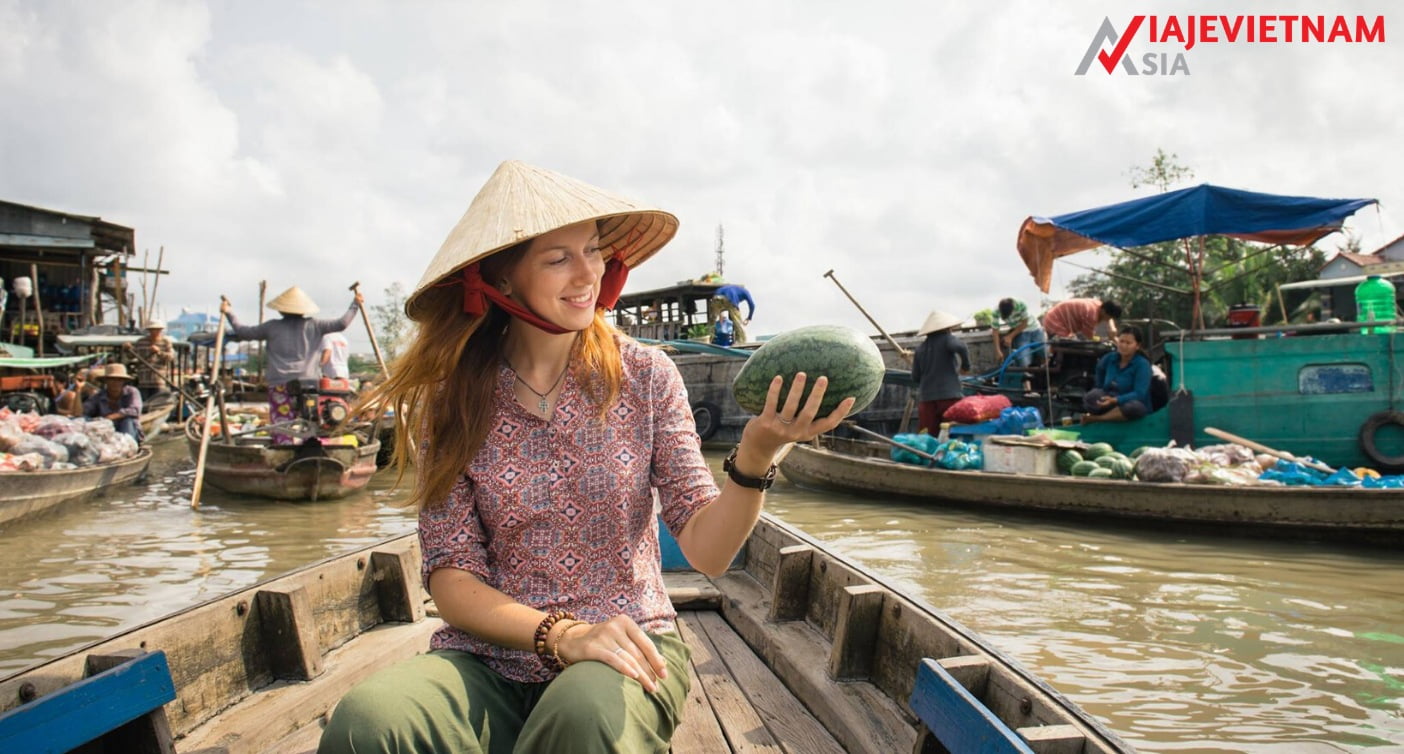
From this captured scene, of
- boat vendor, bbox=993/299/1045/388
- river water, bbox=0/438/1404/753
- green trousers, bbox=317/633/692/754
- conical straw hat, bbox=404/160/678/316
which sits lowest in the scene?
river water, bbox=0/438/1404/753

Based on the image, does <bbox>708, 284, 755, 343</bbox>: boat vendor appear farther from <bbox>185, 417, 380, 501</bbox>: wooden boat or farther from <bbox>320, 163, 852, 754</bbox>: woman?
<bbox>320, 163, 852, 754</bbox>: woman

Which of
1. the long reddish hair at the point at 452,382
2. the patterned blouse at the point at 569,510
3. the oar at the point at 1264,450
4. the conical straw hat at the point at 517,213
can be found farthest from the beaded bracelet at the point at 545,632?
the oar at the point at 1264,450

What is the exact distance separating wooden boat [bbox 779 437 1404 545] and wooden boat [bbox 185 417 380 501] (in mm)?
5695

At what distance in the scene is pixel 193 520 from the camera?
28.0 feet

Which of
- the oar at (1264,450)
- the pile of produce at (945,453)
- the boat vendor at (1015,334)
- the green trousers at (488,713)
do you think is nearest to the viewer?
the green trousers at (488,713)

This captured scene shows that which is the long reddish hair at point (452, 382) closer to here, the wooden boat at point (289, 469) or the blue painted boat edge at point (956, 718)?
the blue painted boat edge at point (956, 718)

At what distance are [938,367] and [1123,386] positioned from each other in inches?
68.6

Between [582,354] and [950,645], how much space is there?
1.17m

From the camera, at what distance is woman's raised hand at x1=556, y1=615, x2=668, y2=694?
4.71 feet

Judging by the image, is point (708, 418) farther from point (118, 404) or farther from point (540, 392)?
point (540, 392)

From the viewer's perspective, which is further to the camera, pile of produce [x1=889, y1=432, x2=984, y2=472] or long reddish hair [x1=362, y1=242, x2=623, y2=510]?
pile of produce [x1=889, y1=432, x2=984, y2=472]

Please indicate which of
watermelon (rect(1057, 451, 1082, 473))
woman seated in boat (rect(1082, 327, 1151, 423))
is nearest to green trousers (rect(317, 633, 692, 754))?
watermelon (rect(1057, 451, 1082, 473))

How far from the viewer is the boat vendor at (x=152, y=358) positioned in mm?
18938

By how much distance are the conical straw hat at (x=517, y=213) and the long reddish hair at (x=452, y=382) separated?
72 mm
